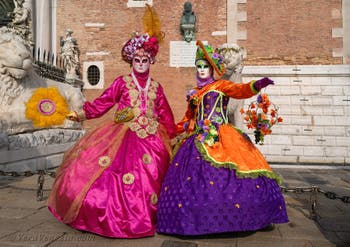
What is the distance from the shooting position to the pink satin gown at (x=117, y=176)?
2711mm

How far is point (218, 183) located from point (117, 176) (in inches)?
36.8

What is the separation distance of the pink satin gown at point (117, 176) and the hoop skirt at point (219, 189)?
0.17m

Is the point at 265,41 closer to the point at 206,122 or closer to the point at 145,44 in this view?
the point at 145,44

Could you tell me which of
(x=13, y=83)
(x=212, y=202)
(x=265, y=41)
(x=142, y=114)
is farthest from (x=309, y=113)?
(x=13, y=83)

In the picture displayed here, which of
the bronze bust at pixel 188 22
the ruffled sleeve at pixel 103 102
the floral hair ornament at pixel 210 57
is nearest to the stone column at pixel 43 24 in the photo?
the bronze bust at pixel 188 22

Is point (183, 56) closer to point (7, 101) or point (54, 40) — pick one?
point (54, 40)

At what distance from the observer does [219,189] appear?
104 inches

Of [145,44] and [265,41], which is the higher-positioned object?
[265,41]

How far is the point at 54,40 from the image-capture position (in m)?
12.0

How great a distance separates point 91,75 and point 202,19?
4.78 meters

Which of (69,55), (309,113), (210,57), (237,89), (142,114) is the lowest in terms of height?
(142,114)

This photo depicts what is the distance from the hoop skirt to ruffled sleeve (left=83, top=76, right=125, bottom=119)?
41.0 inches

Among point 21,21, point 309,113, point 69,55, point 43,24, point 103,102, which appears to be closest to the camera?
point 103,102

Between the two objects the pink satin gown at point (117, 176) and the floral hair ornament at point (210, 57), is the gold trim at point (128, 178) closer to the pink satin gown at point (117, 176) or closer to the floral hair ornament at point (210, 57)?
the pink satin gown at point (117, 176)
